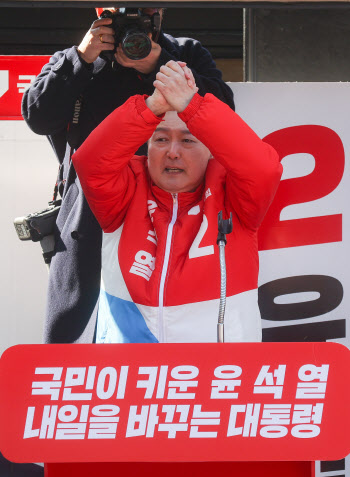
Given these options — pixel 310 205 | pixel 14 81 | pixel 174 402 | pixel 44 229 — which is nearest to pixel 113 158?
pixel 44 229

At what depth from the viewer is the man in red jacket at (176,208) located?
183 cm

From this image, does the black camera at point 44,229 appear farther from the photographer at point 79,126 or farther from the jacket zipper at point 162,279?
the jacket zipper at point 162,279

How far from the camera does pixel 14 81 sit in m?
2.85

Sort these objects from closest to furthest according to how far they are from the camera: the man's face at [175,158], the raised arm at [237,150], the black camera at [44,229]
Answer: the raised arm at [237,150]
the man's face at [175,158]
the black camera at [44,229]

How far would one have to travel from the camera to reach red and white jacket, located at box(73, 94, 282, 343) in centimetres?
183

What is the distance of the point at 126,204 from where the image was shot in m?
2.03

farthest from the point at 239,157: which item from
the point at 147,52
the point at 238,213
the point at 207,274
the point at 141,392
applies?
the point at 141,392

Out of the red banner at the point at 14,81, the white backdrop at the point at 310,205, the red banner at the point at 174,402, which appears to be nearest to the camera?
the red banner at the point at 174,402

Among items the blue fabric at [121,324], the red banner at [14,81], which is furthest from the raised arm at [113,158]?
the red banner at [14,81]

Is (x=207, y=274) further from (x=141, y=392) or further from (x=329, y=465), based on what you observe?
(x=329, y=465)

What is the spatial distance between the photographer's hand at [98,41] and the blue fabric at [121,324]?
0.68m

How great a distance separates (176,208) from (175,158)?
0.45 ft

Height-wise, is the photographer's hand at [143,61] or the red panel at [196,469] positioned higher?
the photographer's hand at [143,61]

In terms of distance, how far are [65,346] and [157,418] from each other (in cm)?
20
